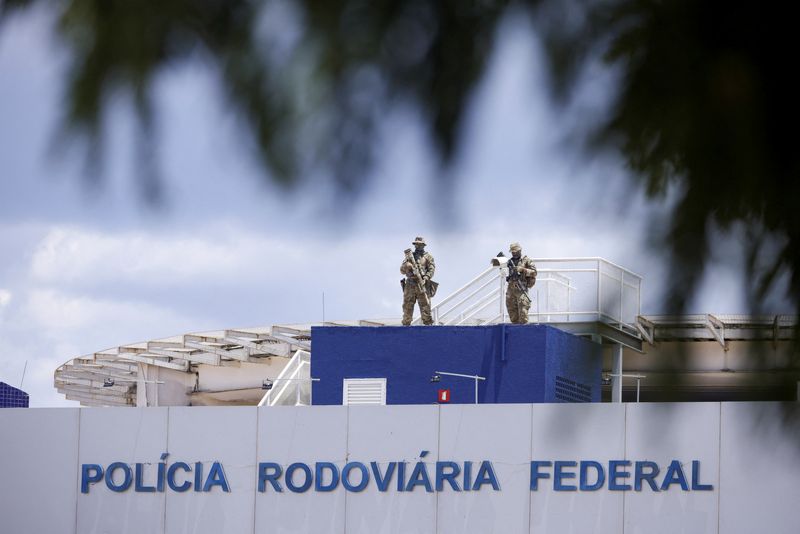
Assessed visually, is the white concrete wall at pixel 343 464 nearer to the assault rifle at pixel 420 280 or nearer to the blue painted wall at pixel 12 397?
the assault rifle at pixel 420 280

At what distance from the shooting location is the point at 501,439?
21125 millimetres

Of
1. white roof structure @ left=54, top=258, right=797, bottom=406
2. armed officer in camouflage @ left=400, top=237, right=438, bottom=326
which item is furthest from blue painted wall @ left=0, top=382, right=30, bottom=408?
armed officer in camouflage @ left=400, top=237, right=438, bottom=326

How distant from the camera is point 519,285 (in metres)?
23.6

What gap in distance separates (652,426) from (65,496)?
68.5 feet

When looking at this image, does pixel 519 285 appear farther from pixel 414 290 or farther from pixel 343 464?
pixel 343 464

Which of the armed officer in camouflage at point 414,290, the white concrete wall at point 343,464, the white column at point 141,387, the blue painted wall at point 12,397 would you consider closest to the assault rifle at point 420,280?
the armed officer in camouflage at point 414,290

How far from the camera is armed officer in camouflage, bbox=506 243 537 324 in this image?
22.7m

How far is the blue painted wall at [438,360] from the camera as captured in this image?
23.8 metres

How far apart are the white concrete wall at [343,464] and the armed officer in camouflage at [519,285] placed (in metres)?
2.64

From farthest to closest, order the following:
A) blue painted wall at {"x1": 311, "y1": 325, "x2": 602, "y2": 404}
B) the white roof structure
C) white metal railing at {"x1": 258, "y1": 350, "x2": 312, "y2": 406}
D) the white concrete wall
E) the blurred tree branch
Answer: the white roof structure
white metal railing at {"x1": 258, "y1": 350, "x2": 312, "y2": 406}
blue painted wall at {"x1": 311, "y1": 325, "x2": 602, "y2": 404}
the white concrete wall
the blurred tree branch

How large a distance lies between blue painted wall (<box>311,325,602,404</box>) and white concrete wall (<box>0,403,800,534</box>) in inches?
102

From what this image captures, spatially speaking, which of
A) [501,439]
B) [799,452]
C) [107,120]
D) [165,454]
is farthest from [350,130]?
[165,454]

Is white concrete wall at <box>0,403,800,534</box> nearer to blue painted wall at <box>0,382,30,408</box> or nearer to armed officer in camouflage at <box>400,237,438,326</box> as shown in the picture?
armed officer in camouflage at <box>400,237,438,326</box>

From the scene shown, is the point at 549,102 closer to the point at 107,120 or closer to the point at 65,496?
the point at 107,120
